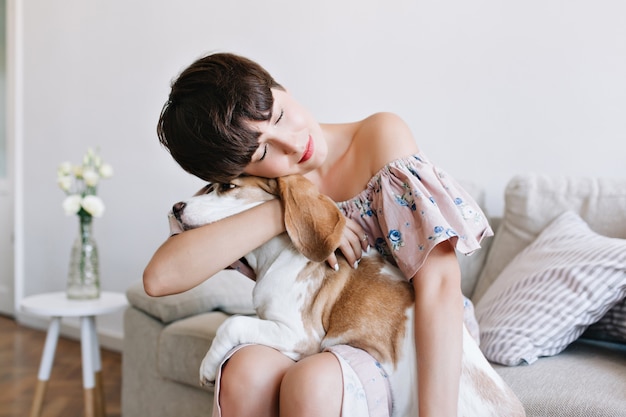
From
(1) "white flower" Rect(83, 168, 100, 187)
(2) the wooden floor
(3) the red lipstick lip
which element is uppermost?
(3) the red lipstick lip

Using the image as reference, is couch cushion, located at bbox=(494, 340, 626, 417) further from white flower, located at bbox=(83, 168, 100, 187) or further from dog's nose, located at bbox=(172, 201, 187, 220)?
white flower, located at bbox=(83, 168, 100, 187)

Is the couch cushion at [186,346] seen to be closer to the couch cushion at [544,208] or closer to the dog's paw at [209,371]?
the dog's paw at [209,371]

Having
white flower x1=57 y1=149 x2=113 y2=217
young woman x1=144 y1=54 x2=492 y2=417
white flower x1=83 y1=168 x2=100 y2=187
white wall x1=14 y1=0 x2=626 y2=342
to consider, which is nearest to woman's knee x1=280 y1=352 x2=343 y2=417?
young woman x1=144 y1=54 x2=492 y2=417

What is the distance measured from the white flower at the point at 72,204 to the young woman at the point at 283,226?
4.88ft

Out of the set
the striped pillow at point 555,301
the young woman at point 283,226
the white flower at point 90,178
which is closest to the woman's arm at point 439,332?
the young woman at point 283,226

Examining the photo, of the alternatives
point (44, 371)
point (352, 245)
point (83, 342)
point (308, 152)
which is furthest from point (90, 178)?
point (352, 245)

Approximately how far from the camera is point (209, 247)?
1.34 meters

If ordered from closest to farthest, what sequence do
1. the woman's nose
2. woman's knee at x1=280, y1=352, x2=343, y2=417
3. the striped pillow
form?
1. woman's knee at x1=280, y1=352, x2=343, y2=417
2. the woman's nose
3. the striped pillow

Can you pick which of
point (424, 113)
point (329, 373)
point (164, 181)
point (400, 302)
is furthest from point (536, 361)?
point (164, 181)

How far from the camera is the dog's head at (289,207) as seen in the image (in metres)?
1.21

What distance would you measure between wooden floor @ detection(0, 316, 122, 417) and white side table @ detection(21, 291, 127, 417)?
22 centimetres

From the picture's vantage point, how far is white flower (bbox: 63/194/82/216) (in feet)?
8.96

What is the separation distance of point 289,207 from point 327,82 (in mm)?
1700

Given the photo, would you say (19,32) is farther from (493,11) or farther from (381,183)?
(381,183)
